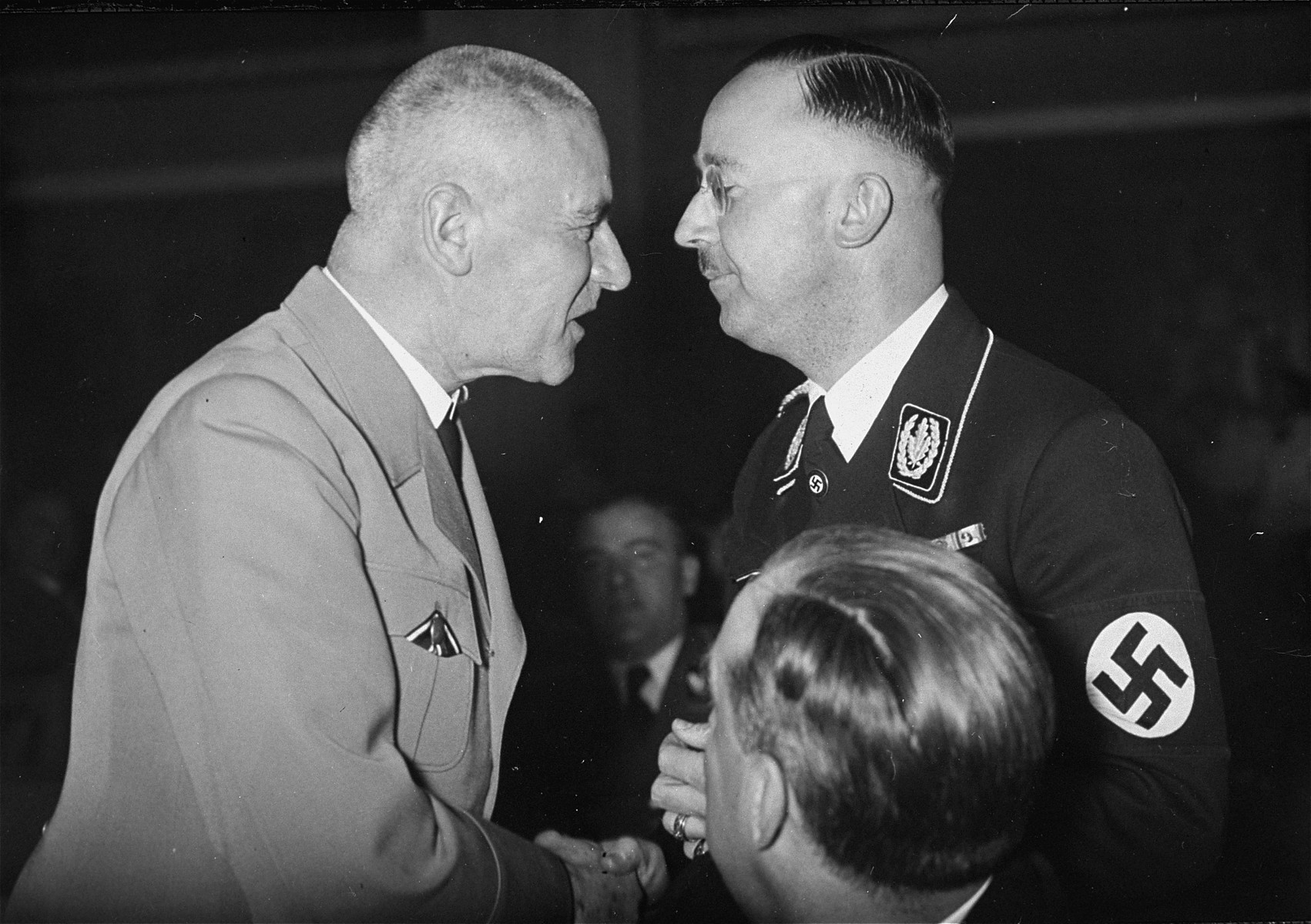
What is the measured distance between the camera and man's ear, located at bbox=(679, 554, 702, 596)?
1825mm

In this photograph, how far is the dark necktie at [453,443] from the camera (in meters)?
1.80

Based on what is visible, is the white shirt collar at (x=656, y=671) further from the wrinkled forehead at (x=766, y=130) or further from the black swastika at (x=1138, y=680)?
the wrinkled forehead at (x=766, y=130)

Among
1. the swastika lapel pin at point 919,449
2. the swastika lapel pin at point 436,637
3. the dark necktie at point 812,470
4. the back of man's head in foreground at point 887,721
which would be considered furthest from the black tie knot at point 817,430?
the swastika lapel pin at point 436,637

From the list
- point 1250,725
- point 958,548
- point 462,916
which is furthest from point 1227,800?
point 462,916

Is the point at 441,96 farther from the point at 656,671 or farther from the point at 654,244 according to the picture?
the point at 656,671

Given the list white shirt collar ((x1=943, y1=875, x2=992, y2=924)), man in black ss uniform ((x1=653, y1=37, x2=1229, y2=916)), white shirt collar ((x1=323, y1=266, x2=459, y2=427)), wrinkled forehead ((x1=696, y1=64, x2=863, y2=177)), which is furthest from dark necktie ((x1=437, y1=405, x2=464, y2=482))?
white shirt collar ((x1=943, y1=875, x2=992, y2=924))

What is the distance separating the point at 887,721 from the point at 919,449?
608 millimetres

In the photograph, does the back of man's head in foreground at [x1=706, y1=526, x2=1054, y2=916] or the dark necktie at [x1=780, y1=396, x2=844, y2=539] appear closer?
the back of man's head in foreground at [x1=706, y1=526, x2=1054, y2=916]

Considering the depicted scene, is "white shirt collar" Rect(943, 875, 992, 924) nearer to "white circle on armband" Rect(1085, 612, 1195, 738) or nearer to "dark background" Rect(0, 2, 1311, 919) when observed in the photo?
"white circle on armband" Rect(1085, 612, 1195, 738)

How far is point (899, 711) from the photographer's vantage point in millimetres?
1279

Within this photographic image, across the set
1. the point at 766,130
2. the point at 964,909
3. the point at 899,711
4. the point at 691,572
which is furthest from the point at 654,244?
the point at 964,909

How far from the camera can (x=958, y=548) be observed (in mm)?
1744

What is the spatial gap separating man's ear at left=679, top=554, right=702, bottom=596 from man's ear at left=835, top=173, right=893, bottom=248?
0.53m

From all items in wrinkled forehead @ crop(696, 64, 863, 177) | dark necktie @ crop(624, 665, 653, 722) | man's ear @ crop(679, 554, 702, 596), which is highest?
wrinkled forehead @ crop(696, 64, 863, 177)
